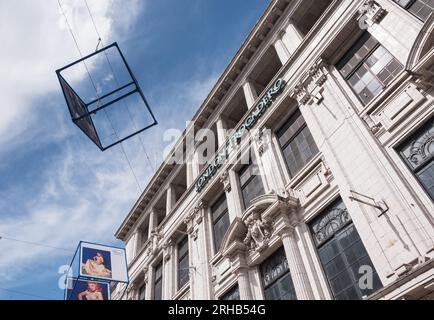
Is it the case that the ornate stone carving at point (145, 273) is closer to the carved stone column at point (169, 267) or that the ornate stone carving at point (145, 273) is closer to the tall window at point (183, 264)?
the carved stone column at point (169, 267)

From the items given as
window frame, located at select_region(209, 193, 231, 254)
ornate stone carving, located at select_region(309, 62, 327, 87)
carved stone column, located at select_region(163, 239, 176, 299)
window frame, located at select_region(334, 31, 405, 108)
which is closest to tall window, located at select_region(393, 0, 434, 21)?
window frame, located at select_region(334, 31, 405, 108)

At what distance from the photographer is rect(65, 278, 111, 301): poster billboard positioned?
15.7m

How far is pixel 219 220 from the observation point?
1905cm

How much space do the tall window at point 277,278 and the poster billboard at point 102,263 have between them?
23.0 feet

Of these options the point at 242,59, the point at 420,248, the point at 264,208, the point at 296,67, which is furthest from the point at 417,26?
the point at 242,59

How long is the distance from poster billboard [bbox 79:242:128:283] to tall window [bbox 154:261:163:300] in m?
5.72

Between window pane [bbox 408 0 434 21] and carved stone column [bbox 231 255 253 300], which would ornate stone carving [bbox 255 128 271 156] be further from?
window pane [bbox 408 0 434 21]

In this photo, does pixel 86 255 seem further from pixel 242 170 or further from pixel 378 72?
pixel 378 72

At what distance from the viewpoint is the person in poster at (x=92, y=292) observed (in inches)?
634

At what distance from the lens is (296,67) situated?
1644 cm

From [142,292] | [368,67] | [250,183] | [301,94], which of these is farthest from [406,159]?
[142,292]

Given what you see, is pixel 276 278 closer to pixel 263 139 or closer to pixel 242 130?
pixel 263 139

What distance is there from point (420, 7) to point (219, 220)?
12999mm

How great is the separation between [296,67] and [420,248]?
407 inches
